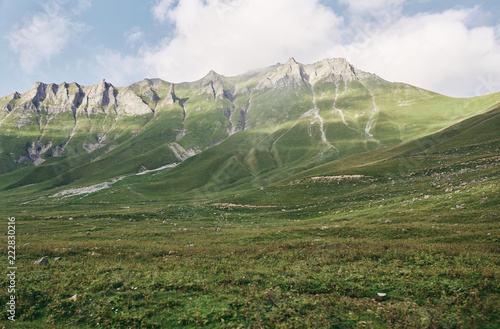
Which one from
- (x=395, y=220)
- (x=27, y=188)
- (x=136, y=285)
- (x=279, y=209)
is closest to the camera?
(x=136, y=285)

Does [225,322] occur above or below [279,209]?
above

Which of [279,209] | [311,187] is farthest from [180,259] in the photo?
[311,187]

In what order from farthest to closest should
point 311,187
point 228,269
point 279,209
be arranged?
point 311,187 < point 279,209 < point 228,269

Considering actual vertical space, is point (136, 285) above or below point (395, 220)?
above

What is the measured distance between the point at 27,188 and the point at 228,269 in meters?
222

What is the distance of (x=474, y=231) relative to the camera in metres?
19.4

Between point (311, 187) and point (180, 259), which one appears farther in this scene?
point (311, 187)

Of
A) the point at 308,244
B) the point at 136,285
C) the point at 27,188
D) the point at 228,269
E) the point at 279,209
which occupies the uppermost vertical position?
the point at 27,188

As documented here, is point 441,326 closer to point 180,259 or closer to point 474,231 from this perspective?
point 474,231

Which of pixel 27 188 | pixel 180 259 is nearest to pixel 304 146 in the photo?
pixel 180 259

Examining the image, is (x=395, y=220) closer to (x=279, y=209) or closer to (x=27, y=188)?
(x=279, y=209)

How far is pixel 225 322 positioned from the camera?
10.5m

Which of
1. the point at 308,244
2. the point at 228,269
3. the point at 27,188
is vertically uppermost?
the point at 27,188

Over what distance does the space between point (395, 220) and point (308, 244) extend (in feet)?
41.0
